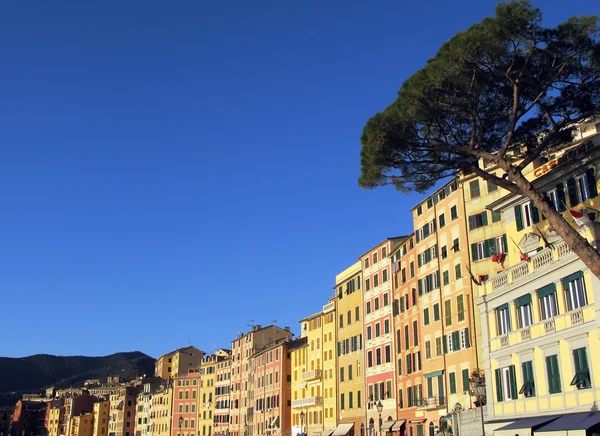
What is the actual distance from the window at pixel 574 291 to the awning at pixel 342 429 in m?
38.6

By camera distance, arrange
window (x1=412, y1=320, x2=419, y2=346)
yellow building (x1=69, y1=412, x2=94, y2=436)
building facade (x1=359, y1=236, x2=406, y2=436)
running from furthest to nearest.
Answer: yellow building (x1=69, y1=412, x2=94, y2=436)
building facade (x1=359, y1=236, x2=406, y2=436)
window (x1=412, y1=320, x2=419, y2=346)

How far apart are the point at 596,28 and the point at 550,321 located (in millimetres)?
13044

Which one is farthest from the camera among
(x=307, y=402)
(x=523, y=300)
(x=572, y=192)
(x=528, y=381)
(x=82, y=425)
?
(x=82, y=425)

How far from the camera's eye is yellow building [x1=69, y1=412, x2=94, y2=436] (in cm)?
17950

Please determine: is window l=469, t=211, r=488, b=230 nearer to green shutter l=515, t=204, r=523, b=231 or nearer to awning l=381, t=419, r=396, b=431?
green shutter l=515, t=204, r=523, b=231

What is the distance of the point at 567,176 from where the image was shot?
1353 inches

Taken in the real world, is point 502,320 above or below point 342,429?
above

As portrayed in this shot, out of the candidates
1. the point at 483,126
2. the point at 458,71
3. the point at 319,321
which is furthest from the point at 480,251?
the point at 319,321

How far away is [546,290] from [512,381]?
18.7 feet

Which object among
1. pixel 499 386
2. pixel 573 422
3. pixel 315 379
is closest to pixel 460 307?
pixel 499 386

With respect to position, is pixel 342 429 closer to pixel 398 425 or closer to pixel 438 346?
pixel 398 425

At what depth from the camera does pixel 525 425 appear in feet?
106

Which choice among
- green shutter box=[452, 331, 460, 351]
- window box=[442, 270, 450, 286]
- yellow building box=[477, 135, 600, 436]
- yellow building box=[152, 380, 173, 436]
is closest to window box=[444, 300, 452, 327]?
green shutter box=[452, 331, 460, 351]

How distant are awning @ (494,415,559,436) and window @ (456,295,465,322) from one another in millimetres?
12280
